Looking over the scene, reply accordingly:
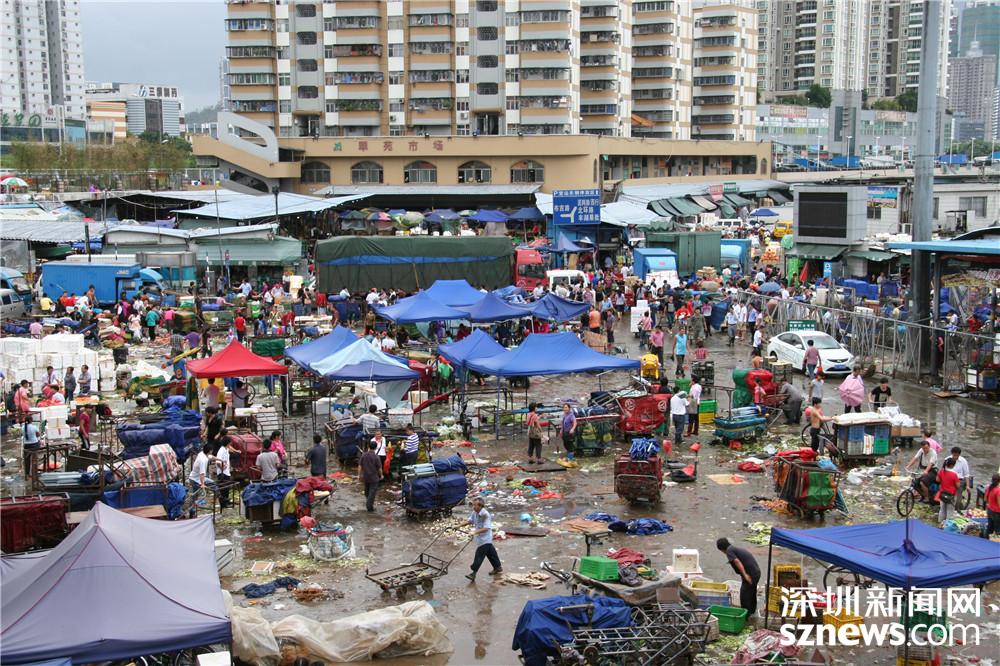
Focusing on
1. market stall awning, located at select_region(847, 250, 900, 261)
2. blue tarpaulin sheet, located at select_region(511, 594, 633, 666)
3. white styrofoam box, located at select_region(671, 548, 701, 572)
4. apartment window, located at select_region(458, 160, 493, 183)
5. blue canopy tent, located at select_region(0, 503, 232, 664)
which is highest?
apartment window, located at select_region(458, 160, 493, 183)

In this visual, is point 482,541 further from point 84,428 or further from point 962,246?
point 962,246

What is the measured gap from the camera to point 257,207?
5441 cm

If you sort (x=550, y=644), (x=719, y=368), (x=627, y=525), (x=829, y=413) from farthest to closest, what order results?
1. (x=719, y=368)
2. (x=829, y=413)
3. (x=627, y=525)
4. (x=550, y=644)

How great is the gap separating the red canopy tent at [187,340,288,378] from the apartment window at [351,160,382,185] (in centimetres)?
5481

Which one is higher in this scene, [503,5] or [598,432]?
[503,5]

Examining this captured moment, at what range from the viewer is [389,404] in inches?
870

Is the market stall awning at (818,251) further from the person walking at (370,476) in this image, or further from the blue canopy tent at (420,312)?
the person walking at (370,476)

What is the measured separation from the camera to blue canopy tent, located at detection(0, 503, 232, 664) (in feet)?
30.6

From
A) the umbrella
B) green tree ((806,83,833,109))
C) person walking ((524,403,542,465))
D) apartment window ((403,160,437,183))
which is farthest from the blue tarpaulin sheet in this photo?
green tree ((806,83,833,109))

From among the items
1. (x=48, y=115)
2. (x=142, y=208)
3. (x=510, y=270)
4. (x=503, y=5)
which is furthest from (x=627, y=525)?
(x=48, y=115)

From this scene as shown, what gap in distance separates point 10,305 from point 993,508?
3238 cm

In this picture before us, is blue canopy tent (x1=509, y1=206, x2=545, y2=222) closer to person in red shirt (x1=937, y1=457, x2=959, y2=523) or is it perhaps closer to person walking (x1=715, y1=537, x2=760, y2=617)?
person in red shirt (x1=937, y1=457, x2=959, y2=523)

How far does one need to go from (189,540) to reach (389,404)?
1070 cm

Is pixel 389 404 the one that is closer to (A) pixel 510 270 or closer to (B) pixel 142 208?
(A) pixel 510 270
